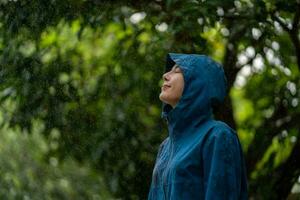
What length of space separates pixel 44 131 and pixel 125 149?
22.3 inches

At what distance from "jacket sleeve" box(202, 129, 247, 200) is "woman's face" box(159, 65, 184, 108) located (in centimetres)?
23

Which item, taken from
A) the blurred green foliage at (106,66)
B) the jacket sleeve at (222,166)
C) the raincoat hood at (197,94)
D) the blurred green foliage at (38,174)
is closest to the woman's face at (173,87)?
the raincoat hood at (197,94)

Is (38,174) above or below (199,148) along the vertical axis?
below

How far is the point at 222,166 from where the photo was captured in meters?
3.33

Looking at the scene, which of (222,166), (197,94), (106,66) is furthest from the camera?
(106,66)

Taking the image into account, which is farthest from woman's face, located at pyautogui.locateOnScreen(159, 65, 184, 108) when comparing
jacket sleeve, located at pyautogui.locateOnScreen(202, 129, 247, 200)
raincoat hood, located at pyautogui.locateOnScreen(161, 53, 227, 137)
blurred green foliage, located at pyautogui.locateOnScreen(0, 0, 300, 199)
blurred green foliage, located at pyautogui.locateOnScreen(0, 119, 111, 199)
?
blurred green foliage, located at pyautogui.locateOnScreen(0, 119, 111, 199)

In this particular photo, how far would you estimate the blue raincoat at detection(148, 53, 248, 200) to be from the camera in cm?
334

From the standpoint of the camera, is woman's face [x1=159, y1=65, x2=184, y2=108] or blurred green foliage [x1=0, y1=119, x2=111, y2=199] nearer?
woman's face [x1=159, y1=65, x2=184, y2=108]

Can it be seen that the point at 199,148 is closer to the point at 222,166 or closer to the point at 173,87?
the point at 222,166

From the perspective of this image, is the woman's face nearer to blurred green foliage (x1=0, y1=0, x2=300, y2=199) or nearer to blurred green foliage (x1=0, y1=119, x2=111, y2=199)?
blurred green foliage (x1=0, y1=0, x2=300, y2=199)

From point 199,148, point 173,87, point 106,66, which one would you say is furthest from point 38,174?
point 199,148

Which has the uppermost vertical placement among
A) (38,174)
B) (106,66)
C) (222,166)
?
(222,166)

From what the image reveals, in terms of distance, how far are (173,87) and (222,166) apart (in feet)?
1.33

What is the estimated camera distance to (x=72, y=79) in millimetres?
6137
